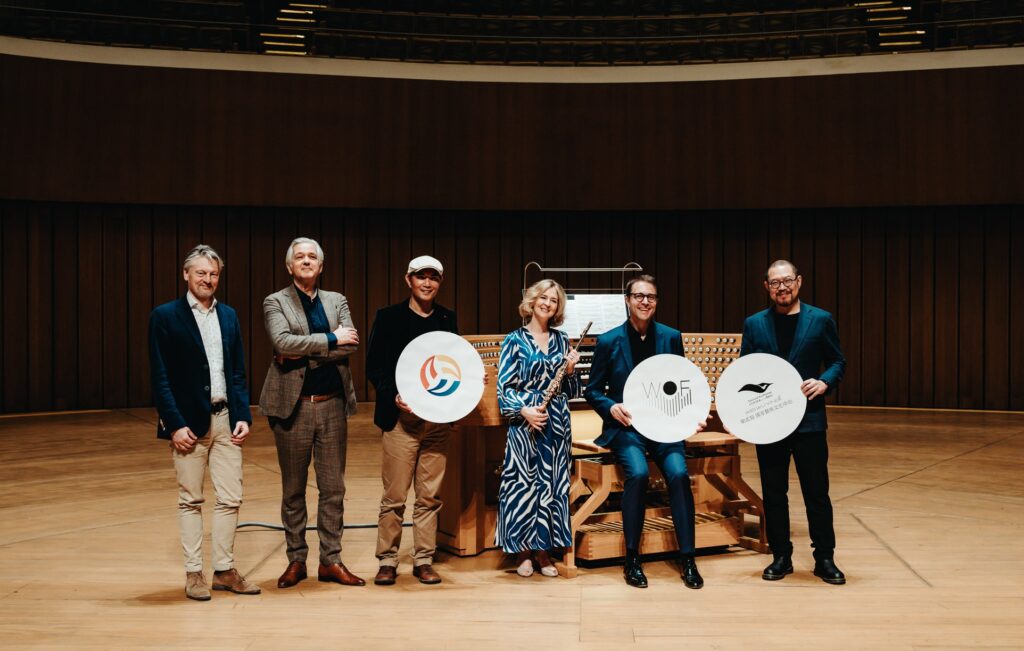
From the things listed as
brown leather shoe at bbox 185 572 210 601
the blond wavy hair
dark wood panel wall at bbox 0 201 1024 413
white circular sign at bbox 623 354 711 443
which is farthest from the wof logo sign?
dark wood panel wall at bbox 0 201 1024 413

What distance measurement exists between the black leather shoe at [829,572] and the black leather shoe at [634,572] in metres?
0.77

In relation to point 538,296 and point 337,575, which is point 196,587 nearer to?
point 337,575

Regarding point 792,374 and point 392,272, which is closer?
point 792,374

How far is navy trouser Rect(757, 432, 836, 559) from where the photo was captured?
4027 mm

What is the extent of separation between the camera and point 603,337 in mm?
4234

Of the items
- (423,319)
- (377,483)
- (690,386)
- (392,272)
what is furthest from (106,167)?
(690,386)

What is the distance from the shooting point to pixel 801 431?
4.03m

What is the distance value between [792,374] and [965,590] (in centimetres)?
114

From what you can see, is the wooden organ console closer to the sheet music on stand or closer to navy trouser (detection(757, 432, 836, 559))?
navy trouser (detection(757, 432, 836, 559))

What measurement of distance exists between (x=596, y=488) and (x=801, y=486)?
925 millimetres

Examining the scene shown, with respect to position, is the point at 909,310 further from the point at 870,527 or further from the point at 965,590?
the point at 965,590

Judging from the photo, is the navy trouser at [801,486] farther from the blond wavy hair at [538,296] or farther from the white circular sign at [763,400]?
the blond wavy hair at [538,296]

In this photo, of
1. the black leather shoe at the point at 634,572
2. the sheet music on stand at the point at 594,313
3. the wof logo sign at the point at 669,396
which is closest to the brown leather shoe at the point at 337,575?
the black leather shoe at the point at 634,572

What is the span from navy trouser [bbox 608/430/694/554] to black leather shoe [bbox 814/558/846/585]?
0.57m
